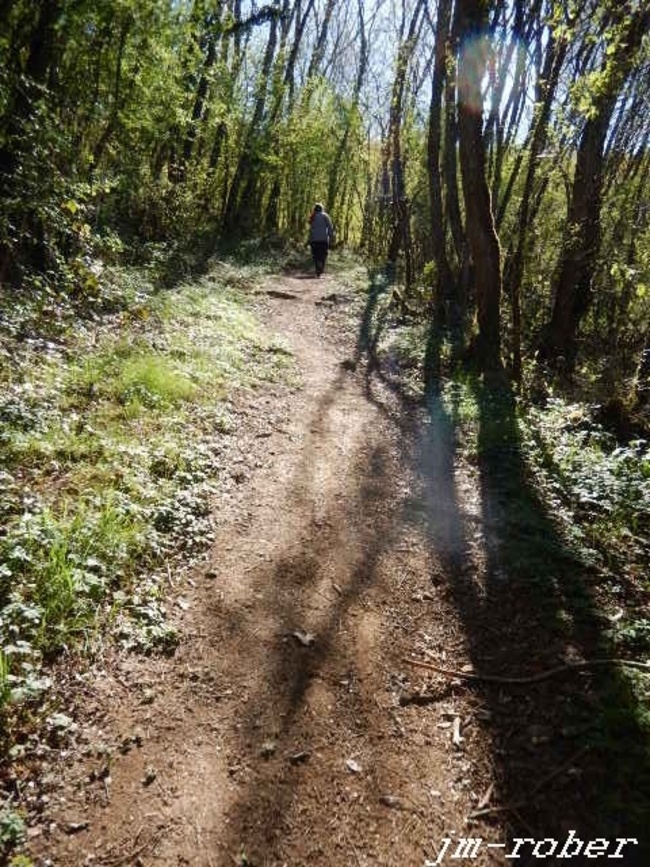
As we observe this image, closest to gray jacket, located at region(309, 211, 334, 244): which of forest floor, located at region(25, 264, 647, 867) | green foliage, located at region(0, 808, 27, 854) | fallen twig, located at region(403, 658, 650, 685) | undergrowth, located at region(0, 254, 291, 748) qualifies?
undergrowth, located at region(0, 254, 291, 748)

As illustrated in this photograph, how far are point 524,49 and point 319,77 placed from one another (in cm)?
1399

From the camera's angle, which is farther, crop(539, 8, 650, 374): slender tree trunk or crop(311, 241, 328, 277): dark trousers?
crop(311, 241, 328, 277): dark trousers

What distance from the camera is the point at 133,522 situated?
455 centimetres

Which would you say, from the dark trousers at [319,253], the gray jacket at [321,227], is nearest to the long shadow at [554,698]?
the gray jacket at [321,227]

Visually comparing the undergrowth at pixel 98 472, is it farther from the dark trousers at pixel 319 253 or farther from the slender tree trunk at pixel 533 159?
the dark trousers at pixel 319 253

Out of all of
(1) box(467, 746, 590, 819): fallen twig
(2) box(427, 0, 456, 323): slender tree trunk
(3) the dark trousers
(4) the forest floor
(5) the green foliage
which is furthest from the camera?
(3) the dark trousers

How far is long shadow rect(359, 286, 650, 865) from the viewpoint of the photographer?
2.82 m

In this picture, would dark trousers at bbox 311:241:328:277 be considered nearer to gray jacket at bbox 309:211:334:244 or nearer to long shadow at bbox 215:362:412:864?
gray jacket at bbox 309:211:334:244

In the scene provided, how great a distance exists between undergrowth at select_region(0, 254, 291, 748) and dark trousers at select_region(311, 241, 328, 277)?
9.69m

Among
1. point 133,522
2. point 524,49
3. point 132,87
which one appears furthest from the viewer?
point 524,49

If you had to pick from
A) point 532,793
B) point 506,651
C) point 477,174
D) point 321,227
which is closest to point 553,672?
point 506,651

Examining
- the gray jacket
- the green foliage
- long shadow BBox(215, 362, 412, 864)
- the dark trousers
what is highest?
the gray jacket

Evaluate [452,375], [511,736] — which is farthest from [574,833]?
[452,375]

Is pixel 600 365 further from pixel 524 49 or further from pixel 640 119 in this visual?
pixel 524 49
